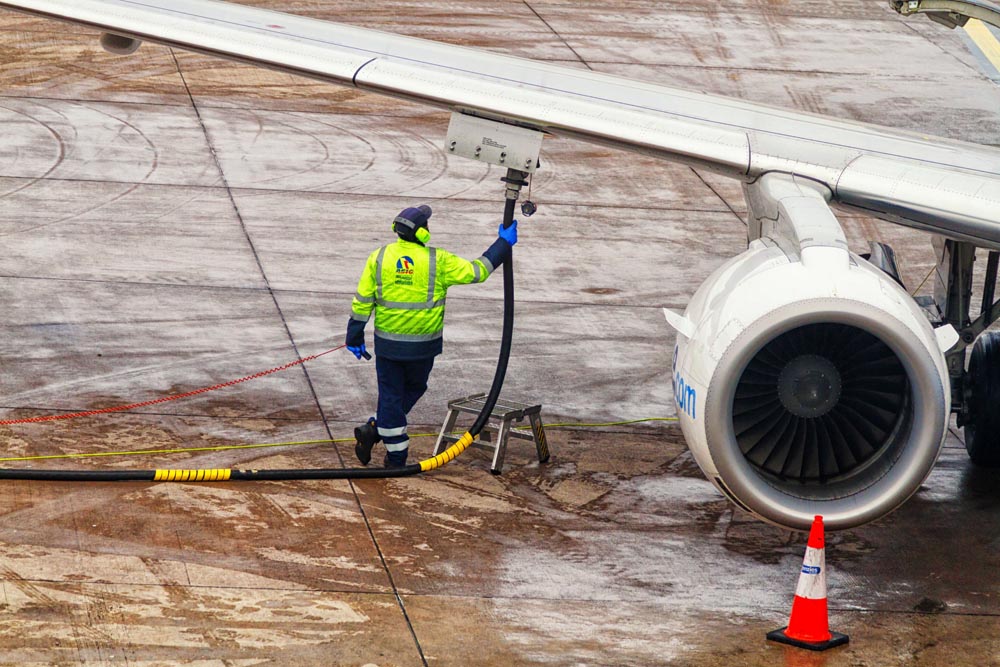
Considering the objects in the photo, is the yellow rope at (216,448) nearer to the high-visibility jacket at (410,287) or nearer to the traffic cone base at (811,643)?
the high-visibility jacket at (410,287)

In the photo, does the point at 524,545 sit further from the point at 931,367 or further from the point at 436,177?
the point at 436,177

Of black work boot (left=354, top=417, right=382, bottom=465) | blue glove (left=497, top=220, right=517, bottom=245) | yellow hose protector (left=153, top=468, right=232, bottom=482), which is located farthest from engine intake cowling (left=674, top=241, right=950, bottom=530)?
yellow hose protector (left=153, top=468, right=232, bottom=482)

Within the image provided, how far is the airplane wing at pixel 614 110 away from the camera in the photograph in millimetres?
9805

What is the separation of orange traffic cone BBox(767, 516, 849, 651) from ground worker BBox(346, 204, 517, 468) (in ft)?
11.0

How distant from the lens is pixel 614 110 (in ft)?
34.1

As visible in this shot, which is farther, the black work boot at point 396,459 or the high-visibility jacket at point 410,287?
the black work boot at point 396,459

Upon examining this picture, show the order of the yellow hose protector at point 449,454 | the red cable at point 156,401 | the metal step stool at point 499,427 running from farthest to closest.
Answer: the red cable at point 156,401 < the metal step stool at point 499,427 < the yellow hose protector at point 449,454

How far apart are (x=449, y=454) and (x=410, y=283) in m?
1.34

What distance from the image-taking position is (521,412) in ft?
37.7

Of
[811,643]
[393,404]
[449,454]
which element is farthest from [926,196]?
[393,404]

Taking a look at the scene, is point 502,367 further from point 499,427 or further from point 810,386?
point 810,386

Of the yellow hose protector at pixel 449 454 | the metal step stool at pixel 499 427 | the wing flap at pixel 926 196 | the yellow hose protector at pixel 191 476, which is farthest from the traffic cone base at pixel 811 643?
the yellow hose protector at pixel 191 476

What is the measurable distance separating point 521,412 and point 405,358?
1.02 meters

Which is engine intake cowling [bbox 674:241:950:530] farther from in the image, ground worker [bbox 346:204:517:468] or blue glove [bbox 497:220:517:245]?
ground worker [bbox 346:204:517:468]
